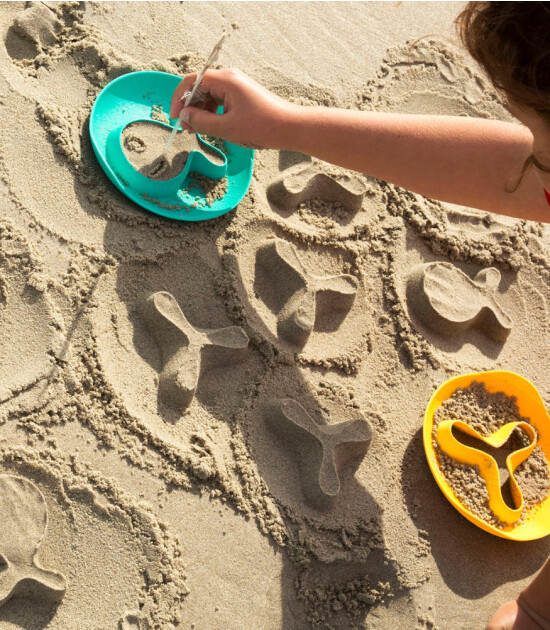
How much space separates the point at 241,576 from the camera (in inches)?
56.6

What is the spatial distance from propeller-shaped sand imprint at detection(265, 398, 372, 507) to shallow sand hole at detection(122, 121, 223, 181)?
67cm

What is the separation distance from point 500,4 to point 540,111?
17cm

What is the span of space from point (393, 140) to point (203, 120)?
1.50 ft

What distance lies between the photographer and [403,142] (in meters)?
1.63

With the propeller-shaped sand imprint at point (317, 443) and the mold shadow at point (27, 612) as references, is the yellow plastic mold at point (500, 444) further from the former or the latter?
the mold shadow at point (27, 612)

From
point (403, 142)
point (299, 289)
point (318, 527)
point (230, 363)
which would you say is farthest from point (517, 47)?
point (318, 527)

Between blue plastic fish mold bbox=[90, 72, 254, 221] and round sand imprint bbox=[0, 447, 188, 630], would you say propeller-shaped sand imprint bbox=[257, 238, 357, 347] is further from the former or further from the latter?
round sand imprint bbox=[0, 447, 188, 630]

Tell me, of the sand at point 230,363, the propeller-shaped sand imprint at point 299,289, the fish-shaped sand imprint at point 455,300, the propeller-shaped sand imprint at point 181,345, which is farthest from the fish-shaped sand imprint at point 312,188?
the propeller-shaped sand imprint at point 181,345

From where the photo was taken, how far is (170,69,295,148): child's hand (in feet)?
5.22

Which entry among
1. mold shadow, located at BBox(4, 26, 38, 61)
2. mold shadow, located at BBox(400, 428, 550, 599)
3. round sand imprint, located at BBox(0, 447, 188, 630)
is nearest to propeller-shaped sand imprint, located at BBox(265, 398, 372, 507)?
mold shadow, located at BBox(400, 428, 550, 599)

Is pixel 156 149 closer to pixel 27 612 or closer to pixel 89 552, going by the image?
pixel 89 552

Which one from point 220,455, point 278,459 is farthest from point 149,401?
point 278,459

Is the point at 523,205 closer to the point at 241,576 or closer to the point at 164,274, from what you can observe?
the point at 164,274

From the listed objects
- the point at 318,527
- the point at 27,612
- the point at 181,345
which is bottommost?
the point at 27,612
